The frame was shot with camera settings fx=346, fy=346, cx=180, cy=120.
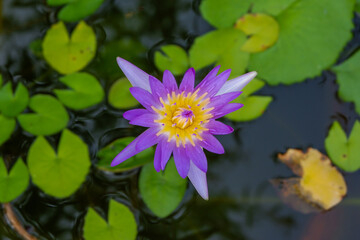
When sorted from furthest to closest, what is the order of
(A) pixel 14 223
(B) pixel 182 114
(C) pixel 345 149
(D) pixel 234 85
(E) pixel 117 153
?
(C) pixel 345 149 → (A) pixel 14 223 → (E) pixel 117 153 → (D) pixel 234 85 → (B) pixel 182 114

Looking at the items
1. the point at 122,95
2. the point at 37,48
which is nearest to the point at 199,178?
the point at 122,95

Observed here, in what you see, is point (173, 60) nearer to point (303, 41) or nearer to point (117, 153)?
point (117, 153)

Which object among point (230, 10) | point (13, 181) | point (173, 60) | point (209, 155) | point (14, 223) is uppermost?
point (230, 10)

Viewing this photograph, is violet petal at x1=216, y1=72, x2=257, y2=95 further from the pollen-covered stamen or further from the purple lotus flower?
the pollen-covered stamen

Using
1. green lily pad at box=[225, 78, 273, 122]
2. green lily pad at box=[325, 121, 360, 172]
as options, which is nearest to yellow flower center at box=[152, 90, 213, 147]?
green lily pad at box=[225, 78, 273, 122]

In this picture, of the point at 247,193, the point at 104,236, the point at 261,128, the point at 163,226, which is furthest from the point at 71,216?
the point at 261,128

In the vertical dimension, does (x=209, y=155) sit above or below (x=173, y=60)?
below

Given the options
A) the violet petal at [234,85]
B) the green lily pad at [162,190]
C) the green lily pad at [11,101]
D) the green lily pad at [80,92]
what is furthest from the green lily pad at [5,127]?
the violet petal at [234,85]
